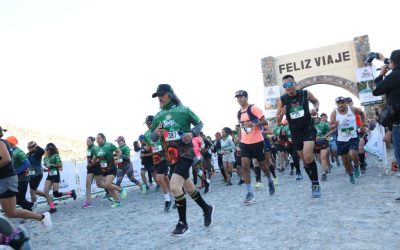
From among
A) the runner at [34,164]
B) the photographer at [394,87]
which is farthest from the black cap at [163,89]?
the runner at [34,164]

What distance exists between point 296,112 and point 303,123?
0.23 m

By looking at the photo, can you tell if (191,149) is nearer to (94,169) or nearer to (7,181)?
(7,181)

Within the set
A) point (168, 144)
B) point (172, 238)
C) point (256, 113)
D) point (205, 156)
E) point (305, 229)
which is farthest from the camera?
point (205, 156)

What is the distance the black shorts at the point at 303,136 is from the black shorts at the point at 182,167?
95.9 inches

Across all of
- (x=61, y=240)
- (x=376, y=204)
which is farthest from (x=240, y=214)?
(x=61, y=240)

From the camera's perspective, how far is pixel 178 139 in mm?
5340

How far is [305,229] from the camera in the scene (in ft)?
14.4

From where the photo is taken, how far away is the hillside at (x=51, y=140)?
29.7 metres

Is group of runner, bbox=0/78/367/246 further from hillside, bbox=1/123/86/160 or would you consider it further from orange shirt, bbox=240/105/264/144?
hillside, bbox=1/123/86/160

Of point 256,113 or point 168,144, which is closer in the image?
point 168,144

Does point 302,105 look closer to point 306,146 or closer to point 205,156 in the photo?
point 306,146

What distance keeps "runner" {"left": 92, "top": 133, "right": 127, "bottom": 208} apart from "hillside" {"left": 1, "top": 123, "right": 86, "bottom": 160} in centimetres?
1874

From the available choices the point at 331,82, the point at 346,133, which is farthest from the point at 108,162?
the point at 331,82

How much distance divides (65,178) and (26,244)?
1219 cm
